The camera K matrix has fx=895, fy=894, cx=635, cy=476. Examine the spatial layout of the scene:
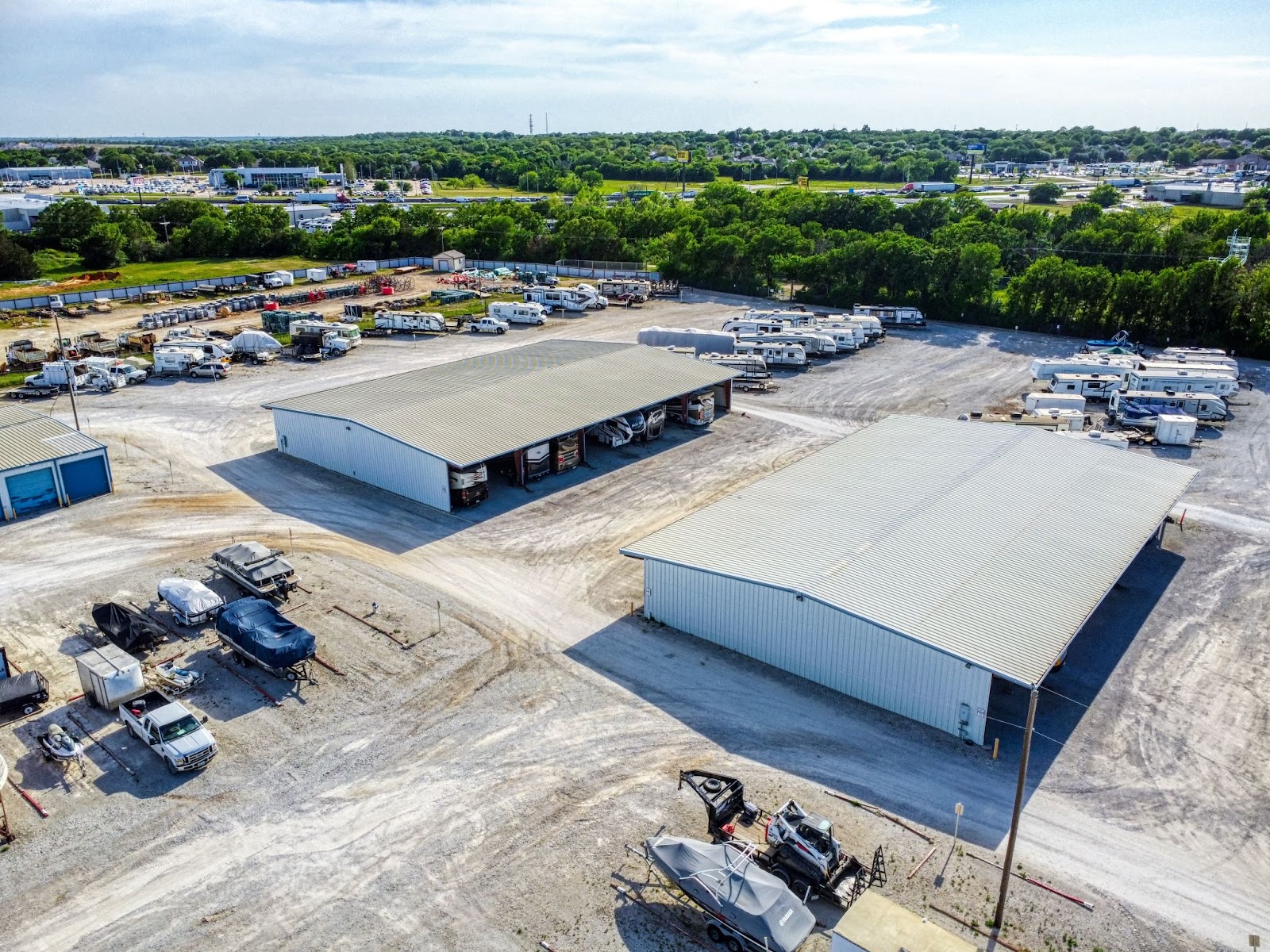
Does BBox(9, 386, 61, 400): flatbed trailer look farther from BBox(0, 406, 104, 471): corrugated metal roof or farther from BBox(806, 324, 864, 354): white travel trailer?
BBox(806, 324, 864, 354): white travel trailer

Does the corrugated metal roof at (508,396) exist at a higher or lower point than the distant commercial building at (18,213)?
lower

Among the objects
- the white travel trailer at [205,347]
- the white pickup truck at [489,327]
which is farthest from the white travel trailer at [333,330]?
the white pickup truck at [489,327]

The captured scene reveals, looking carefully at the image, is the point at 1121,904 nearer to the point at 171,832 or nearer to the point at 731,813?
the point at 731,813

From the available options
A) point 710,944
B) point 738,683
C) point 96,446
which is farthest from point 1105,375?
point 96,446

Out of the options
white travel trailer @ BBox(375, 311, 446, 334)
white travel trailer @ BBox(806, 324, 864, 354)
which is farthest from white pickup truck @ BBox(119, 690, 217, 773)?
white travel trailer @ BBox(806, 324, 864, 354)

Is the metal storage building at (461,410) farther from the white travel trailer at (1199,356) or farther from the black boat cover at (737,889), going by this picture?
the white travel trailer at (1199,356)

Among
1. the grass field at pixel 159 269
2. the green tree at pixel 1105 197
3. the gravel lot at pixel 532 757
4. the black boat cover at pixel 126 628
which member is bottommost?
the gravel lot at pixel 532 757

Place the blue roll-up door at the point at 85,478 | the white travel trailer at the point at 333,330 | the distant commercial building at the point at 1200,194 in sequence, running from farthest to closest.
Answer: the distant commercial building at the point at 1200,194, the white travel trailer at the point at 333,330, the blue roll-up door at the point at 85,478
